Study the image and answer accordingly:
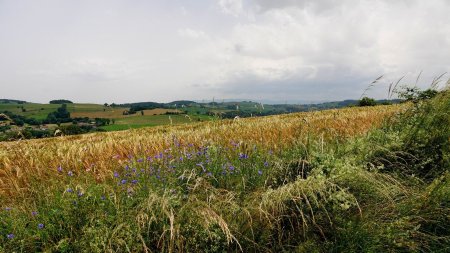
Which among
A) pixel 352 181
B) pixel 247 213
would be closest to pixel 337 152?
pixel 352 181

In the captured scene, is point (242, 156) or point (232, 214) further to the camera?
point (242, 156)

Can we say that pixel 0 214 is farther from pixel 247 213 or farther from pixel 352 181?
pixel 352 181

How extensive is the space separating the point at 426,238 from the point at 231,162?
7.97ft

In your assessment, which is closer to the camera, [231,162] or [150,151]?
[231,162]

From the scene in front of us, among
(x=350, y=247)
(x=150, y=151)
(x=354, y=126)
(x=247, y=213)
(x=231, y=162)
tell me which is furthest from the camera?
(x=354, y=126)

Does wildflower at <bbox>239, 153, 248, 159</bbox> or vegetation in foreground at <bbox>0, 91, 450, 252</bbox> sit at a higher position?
wildflower at <bbox>239, 153, 248, 159</bbox>

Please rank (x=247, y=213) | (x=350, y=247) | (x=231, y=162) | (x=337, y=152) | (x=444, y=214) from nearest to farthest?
(x=350, y=247) < (x=247, y=213) < (x=444, y=214) < (x=231, y=162) < (x=337, y=152)

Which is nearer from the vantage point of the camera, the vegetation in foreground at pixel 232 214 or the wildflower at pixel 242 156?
the vegetation in foreground at pixel 232 214

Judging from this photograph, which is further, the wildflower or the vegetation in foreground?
the wildflower

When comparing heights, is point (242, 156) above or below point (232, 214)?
above

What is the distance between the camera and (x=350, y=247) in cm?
297

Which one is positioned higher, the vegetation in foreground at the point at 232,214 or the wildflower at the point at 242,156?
the wildflower at the point at 242,156

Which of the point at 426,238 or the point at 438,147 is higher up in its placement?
the point at 438,147

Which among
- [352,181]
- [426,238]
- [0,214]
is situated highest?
[352,181]
